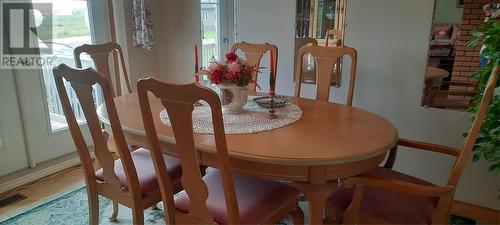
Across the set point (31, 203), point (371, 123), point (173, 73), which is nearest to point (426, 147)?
point (371, 123)

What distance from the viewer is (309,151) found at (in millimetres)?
1381

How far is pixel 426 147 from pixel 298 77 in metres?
0.97

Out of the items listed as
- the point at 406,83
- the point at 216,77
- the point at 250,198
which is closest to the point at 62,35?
the point at 216,77

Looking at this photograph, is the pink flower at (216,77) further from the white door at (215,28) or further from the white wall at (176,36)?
the white door at (215,28)

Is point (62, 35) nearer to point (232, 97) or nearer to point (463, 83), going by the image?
point (232, 97)

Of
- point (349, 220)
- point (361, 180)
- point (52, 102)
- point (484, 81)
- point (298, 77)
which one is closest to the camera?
point (361, 180)

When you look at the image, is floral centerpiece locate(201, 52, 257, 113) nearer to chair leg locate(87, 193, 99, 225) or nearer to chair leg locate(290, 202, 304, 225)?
chair leg locate(290, 202, 304, 225)

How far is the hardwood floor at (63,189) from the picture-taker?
2.33m

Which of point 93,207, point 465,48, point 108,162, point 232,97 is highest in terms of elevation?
point 465,48

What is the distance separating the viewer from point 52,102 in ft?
9.71

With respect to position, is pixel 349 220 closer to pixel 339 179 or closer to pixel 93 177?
pixel 339 179

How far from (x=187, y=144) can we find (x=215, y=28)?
3016mm

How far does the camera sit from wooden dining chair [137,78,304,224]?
1.26 m

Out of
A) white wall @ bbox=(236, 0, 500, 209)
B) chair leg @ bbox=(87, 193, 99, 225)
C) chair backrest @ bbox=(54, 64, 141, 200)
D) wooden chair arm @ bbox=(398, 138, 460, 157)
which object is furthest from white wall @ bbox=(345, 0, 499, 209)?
chair leg @ bbox=(87, 193, 99, 225)
